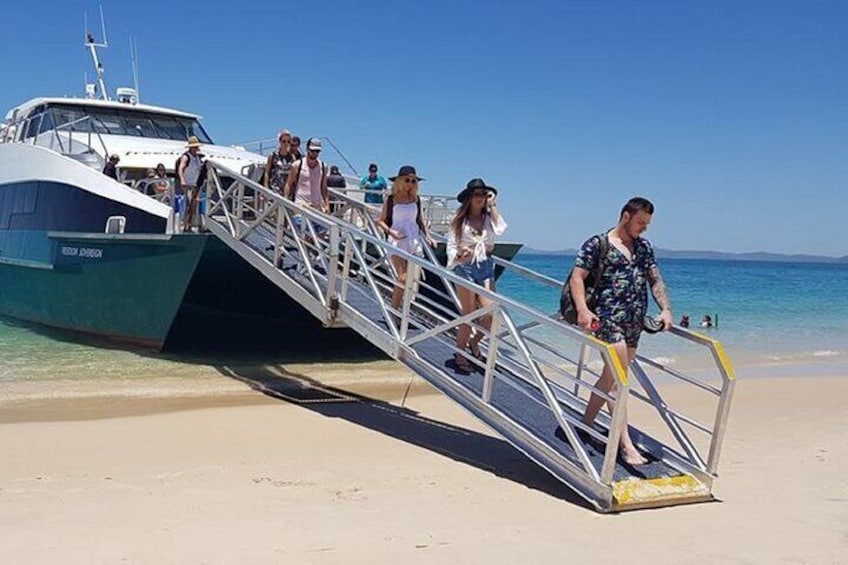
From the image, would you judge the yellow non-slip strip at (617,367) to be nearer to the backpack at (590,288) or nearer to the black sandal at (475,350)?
the backpack at (590,288)

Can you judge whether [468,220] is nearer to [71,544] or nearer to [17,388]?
[71,544]

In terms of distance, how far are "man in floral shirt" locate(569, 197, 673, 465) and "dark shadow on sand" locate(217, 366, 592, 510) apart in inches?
41.3

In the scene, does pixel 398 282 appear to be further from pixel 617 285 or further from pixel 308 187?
pixel 617 285

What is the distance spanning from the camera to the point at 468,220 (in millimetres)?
6492

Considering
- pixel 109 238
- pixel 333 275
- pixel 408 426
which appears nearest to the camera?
pixel 408 426

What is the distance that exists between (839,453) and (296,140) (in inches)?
282

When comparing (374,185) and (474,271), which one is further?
(374,185)

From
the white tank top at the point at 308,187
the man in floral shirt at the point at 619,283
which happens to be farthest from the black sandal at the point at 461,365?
the white tank top at the point at 308,187

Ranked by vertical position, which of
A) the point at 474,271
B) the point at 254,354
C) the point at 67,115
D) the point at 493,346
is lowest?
the point at 254,354

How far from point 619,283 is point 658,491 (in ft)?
4.37

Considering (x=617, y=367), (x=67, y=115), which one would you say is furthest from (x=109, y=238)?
(x=617, y=367)

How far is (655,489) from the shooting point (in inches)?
200

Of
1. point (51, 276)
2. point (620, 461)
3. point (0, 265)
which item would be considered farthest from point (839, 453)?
point (0, 265)

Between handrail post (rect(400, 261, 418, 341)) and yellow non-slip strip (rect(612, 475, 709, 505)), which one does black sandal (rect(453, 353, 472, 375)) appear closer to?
handrail post (rect(400, 261, 418, 341))
